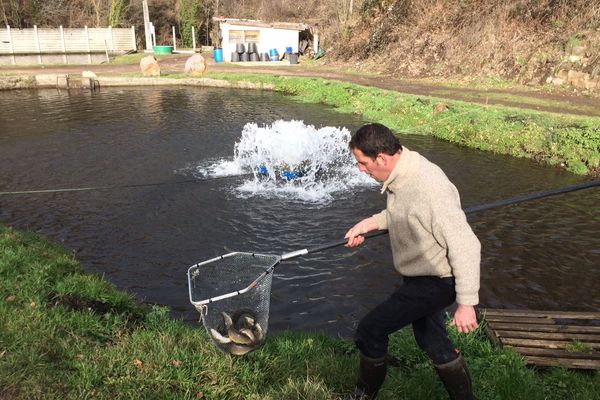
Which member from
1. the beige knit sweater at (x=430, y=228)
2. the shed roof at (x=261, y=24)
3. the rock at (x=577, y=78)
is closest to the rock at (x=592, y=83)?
the rock at (x=577, y=78)

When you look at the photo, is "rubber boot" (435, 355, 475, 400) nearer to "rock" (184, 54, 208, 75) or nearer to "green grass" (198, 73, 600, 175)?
"green grass" (198, 73, 600, 175)

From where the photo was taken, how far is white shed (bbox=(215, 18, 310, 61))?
136 ft

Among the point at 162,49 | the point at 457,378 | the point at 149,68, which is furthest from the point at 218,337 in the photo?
the point at 162,49

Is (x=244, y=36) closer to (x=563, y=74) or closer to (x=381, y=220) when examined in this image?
(x=563, y=74)

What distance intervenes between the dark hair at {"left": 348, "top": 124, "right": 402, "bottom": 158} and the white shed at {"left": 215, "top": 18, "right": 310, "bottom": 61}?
41.1m

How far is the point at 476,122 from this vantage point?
17.3 meters

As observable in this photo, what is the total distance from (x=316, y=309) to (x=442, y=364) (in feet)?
11.7

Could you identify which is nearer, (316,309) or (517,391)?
(517,391)

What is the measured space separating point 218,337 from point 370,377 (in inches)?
53.2

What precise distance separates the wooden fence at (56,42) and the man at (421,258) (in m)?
46.0

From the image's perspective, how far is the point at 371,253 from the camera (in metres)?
8.93

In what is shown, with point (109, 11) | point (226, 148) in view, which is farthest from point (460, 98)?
point (109, 11)

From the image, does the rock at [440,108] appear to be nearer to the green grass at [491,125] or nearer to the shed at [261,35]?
the green grass at [491,125]

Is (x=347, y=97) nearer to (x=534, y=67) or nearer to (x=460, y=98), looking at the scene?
(x=460, y=98)
